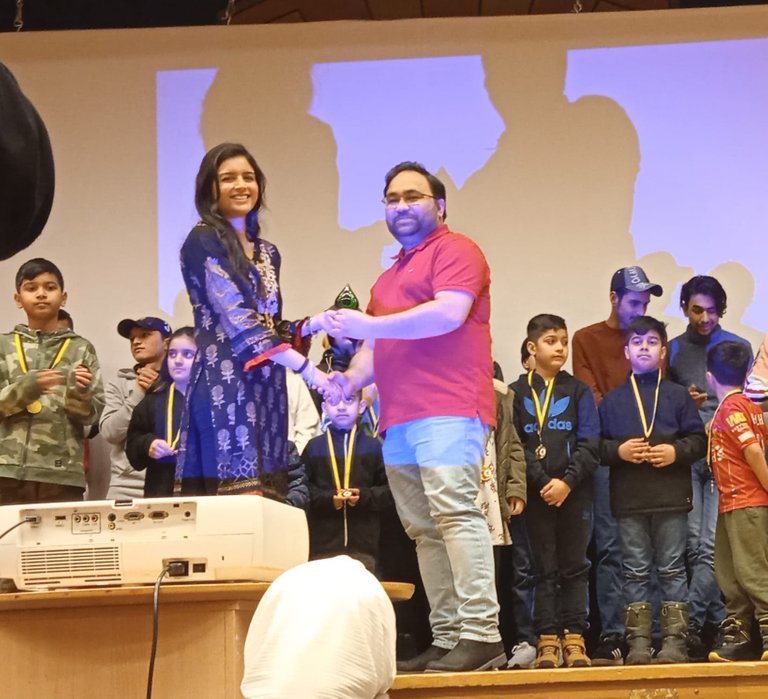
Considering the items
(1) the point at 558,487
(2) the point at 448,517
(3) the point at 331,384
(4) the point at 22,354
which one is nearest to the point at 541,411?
(1) the point at 558,487

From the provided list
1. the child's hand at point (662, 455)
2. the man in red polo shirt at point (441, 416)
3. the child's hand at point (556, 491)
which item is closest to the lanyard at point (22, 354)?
the man in red polo shirt at point (441, 416)

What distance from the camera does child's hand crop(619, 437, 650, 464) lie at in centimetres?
429

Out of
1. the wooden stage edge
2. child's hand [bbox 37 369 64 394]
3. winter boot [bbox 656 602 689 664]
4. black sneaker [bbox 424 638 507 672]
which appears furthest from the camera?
child's hand [bbox 37 369 64 394]

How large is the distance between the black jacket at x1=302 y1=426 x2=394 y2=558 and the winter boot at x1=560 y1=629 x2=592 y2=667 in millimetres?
798

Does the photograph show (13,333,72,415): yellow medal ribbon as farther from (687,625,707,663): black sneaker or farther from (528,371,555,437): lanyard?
(687,625,707,663): black sneaker

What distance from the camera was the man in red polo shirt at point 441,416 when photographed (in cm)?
300

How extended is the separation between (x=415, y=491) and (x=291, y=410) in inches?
69.8

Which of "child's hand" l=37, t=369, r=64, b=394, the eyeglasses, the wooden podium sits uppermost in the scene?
the eyeglasses

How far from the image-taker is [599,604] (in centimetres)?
450

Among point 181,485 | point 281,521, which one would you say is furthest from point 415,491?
point 281,521

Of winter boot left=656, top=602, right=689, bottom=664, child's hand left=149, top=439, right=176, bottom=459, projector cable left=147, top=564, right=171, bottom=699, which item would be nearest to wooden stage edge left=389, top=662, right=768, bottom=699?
projector cable left=147, top=564, right=171, bottom=699

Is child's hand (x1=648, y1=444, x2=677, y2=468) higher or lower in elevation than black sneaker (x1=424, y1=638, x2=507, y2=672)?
higher

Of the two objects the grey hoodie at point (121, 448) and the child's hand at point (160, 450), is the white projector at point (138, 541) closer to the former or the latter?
the child's hand at point (160, 450)

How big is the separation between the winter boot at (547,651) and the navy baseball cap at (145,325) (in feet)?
6.80
